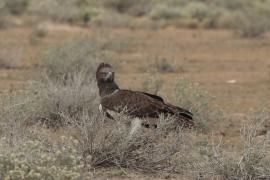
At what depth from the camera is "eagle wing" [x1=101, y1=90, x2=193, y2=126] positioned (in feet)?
25.7

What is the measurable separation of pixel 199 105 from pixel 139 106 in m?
2.98

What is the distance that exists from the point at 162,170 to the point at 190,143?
1.27 feet

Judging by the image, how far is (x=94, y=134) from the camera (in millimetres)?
7305

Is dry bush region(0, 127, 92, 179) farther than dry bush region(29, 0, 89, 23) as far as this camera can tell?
No

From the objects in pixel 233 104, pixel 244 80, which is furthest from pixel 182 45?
pixel 233 104

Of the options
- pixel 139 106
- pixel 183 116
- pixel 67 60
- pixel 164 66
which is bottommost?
pixel 164 66

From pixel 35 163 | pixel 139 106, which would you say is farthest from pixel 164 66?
pixel 35 163

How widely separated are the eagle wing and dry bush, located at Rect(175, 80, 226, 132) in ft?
8.22

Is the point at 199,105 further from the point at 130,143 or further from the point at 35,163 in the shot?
the point at 35,163

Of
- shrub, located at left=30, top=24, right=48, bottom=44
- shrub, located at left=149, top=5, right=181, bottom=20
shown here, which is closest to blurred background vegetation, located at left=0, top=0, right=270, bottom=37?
shrub, located at left=149, top=5, right=181, bottom=20

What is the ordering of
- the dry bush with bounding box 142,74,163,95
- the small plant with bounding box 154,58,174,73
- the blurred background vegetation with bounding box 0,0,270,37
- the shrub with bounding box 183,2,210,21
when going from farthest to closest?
the shrub with bounding box 183,2,210,21
the blurred background vegetation with bounding box 0,0,270,37
the small plant with bounding box 154,58,174,73
the dry bush with bounding box 142,74,163,95

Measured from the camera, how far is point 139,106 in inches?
311

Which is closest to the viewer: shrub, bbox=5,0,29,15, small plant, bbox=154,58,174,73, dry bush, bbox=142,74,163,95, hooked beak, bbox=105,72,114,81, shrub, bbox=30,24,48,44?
hooked beak, bbox=105,72,114,81

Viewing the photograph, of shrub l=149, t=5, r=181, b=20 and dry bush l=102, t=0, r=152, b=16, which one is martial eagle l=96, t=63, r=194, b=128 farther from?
dry bush l=102, t=0, r=152, b=16
